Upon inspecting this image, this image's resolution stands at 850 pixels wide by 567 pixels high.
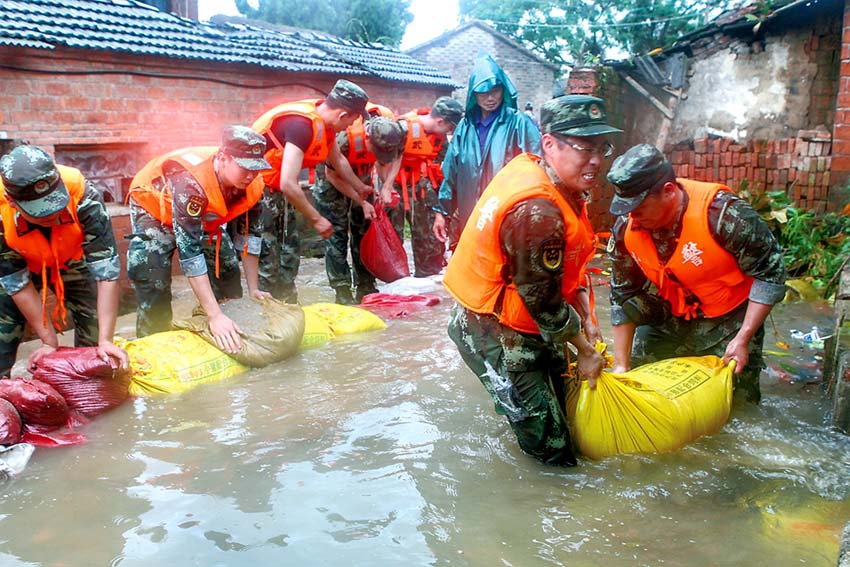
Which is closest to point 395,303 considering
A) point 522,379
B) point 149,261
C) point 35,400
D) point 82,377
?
point 149,261

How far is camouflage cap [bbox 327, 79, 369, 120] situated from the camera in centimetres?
490

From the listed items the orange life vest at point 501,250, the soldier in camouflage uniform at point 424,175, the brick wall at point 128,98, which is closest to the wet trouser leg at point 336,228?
the soldier in camouflage uniform at point 424,175

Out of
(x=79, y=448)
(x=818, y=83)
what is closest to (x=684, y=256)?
(x=79, y=448)

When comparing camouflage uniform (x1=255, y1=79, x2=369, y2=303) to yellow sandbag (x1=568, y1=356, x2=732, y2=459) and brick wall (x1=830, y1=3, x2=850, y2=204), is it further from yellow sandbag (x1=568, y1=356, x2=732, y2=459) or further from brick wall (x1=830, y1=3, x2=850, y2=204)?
brick wall (x1=830, y1=3, x2=850, y2=204)

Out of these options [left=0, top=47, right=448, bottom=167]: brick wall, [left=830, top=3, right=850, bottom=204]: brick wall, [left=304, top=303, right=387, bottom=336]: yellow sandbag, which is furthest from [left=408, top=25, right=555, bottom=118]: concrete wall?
[left=304, top=303, right=387, bottom=336]: yellow sandbag

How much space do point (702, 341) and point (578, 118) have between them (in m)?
1.45

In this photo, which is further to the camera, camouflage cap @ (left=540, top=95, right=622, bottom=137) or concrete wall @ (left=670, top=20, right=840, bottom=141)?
concrete wall @ (left=670, top=20, right=840, bottom=141)

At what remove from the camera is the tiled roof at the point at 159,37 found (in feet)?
21.3

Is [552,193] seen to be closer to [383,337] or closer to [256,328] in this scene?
[256,328]

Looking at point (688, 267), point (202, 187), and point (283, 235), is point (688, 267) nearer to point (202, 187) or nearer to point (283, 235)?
point (202, 187)

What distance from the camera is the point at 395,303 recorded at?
565 centimetres

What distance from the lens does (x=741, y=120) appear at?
823 centimetres

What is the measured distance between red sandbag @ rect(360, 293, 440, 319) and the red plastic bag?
25 cm

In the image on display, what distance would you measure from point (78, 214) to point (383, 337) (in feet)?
6.85
